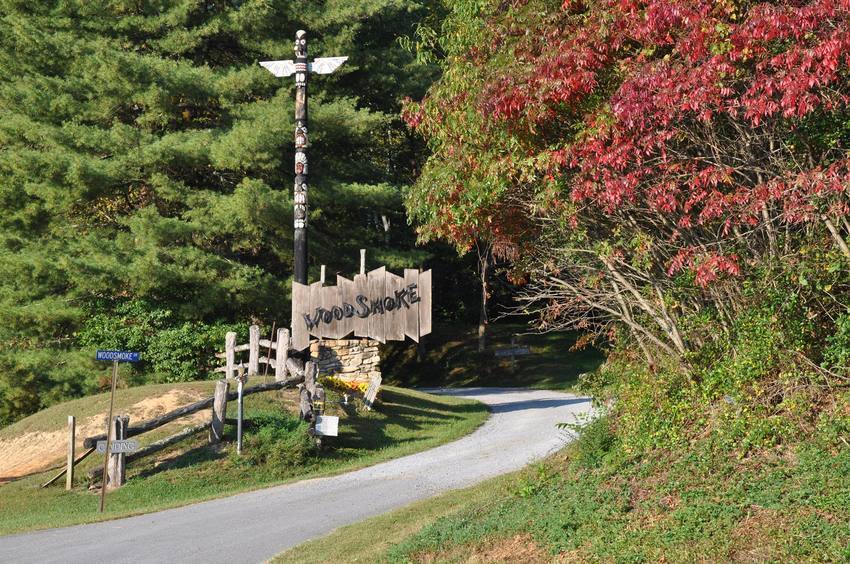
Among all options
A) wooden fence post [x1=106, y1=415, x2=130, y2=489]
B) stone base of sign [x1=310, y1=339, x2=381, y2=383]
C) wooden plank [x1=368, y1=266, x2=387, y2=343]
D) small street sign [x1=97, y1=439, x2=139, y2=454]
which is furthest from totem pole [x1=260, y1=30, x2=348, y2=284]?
small street sign [x1=97, y1=439, x2=139, y2=454]

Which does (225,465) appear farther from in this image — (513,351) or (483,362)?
(483,362)

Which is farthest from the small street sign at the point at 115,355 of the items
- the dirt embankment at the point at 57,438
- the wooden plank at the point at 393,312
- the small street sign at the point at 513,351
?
the small street sign at the point at 513,351

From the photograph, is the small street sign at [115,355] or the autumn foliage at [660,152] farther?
the small street sign at [115,355]

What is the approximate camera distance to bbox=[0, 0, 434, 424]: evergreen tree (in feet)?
98.2

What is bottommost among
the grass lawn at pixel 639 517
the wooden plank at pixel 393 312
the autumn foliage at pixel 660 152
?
the grass lawn at pixel 639 517

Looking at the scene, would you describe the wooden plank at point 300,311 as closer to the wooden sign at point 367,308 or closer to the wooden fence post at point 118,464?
the wooden sign at point 367,308

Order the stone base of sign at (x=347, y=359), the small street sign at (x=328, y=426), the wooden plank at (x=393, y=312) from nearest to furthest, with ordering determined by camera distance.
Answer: the small street sign at (x=328, y=426) < the wooden plank at (x=393, y=312) < the stone base of sign at (x=347, y=359)

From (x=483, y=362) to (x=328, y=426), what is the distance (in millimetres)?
23790

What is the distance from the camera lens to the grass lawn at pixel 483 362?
4028 centimetres

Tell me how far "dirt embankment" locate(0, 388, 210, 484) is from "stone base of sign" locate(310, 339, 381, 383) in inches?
219

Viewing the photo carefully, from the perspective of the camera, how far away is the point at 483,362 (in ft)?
140

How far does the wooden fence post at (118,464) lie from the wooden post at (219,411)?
2.05 meters

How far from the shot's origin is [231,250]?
34.2 metres

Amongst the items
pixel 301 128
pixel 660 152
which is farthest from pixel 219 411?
pixel 660 152
